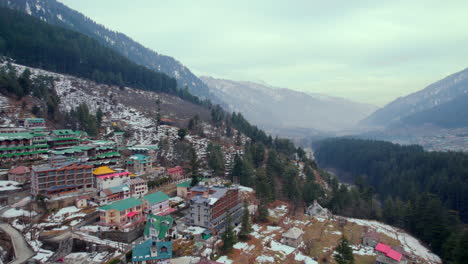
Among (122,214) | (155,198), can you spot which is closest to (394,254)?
(155,198)

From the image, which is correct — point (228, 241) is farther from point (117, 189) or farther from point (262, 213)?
point (117, 189)

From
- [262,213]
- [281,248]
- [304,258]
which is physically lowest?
[304,258]

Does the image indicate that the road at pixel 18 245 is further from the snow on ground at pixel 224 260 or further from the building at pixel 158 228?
the snow on ground at pixel 224 260

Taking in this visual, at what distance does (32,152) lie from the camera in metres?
52.0

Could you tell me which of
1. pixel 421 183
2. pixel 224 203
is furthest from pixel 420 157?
pixel 224 203

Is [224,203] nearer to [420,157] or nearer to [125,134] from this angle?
[125,134]

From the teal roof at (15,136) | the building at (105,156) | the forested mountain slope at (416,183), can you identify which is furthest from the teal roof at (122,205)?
the forested mountain slope at (416,183)

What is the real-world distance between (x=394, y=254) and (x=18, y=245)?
47.1 metres

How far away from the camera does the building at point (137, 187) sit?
46.5m

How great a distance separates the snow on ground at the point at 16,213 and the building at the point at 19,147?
1575 cm

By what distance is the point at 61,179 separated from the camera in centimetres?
4328

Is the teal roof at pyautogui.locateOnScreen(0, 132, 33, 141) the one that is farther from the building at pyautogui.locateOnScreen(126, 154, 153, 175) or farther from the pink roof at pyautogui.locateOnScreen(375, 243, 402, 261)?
the pink roof at pyautogui.locateOnScreen(375, 243, 402, 261)

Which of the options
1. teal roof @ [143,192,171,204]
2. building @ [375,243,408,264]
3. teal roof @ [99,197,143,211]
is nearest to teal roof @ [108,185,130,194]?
teal roof @ [99,197,143,211]

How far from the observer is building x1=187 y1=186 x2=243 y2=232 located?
131 ft
